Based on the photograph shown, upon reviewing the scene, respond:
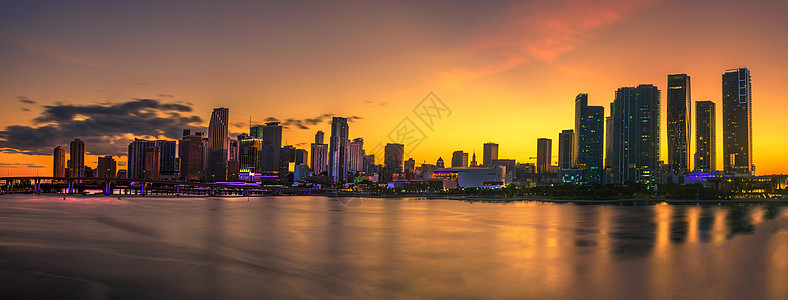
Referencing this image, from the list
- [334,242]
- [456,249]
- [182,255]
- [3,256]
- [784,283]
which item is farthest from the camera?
[334,242]

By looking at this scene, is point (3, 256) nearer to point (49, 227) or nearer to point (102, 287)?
point (102, 287)

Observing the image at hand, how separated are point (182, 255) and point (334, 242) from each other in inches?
647

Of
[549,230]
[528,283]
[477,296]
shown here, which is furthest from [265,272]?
[549,230]

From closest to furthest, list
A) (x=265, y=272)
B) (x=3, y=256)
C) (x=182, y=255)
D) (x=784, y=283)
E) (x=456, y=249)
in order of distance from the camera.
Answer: (x=784, y=283), (x=265, y=272), (x=3, y=256), (x=182, y=255), (x=456, y=249)

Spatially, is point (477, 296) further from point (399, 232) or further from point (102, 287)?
point (399, 232)

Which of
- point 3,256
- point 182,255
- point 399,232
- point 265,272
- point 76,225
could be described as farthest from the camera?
point 76,225

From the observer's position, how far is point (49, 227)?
66625mm

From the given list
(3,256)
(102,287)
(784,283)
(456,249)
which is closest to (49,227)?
(3,256)

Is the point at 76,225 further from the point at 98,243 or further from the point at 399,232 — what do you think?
the point at 399,232

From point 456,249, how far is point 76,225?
58889 mm

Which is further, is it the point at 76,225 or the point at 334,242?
the point at 76,225

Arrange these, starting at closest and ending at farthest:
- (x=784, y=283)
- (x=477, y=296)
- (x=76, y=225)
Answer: (x=477, y=296), (x=784, y=283), (x=76, y=225)

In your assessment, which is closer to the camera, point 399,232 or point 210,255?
point 210,255

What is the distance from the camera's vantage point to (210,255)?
42281mm
